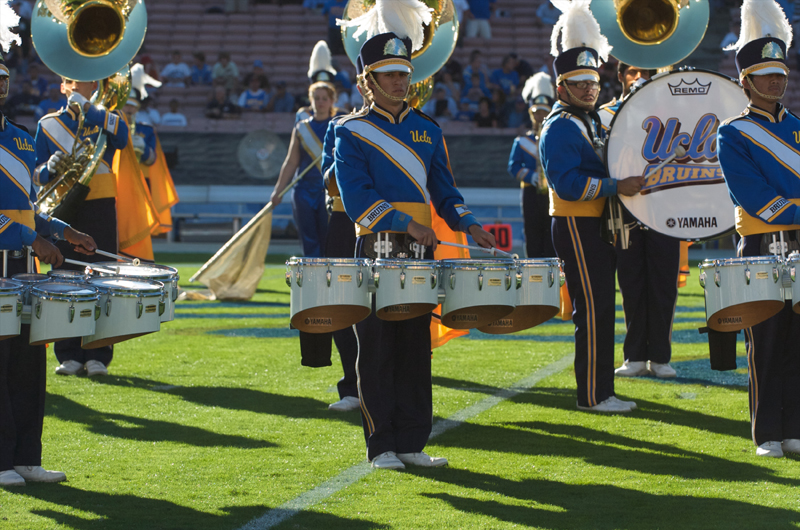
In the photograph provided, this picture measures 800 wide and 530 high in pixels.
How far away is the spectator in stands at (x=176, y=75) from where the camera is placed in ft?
71.6

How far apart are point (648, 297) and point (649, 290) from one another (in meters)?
0.05

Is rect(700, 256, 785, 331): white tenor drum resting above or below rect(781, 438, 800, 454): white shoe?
above

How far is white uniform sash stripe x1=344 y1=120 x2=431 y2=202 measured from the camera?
4.66 metres

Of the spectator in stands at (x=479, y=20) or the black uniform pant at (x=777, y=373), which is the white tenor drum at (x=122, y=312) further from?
the spectator in stands at (x=479, y=20)

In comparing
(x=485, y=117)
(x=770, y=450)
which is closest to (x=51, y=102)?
(x=485, y=117)

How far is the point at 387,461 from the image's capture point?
15.1 feet

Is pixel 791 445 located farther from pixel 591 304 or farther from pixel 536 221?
pixel 536 221

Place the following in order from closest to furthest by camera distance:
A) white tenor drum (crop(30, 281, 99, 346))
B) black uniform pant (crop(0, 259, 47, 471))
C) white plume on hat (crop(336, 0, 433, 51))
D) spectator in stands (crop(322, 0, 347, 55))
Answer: white tenor drum (crop(30, 281, 99, 346)) → black uniform pant (crop(0, 259, 47, 471)) → white plume on hat (crop(336, 0, 433, 51)) → spectator in stands (crop(322, 0, 347, 55))

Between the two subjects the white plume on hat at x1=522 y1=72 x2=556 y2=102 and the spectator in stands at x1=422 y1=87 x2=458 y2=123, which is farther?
the spectator in stands at x1=422 y1=87 x2=458 y2=123

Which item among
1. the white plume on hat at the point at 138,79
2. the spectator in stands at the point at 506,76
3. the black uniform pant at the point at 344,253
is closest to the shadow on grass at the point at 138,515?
the black uniform pant at the point at 344,253

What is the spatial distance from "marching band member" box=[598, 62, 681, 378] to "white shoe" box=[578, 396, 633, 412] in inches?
44.2

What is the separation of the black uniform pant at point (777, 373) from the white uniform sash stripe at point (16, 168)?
294 centimetres

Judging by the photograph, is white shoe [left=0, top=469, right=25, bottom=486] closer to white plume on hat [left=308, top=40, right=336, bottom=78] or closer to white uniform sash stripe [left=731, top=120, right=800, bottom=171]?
white uniform sash stripe [left=731, top=120, right=800, bottom=171]

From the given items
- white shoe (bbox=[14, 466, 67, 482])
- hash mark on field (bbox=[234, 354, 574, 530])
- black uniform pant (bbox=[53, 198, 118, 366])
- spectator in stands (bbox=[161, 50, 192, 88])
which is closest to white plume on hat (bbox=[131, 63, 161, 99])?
black uniform pant (bbox=[53, 198, 118, 366])
